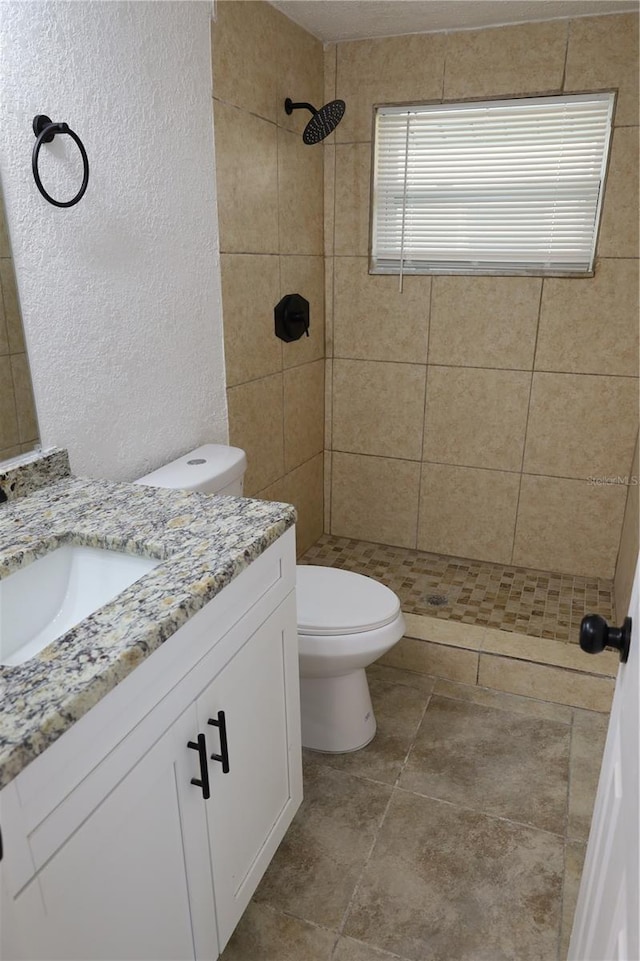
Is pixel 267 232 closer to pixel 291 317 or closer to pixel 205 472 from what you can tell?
pixel 291 317

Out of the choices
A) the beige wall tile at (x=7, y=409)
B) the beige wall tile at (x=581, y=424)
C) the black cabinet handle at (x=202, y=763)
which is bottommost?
the black cabinet handle at (x=202, y=763)

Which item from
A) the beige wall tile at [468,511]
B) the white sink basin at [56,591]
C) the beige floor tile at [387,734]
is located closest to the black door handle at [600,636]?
the white sink basin at [56,591]

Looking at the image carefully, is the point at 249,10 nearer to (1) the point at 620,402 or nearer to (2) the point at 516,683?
(1) the point at 620,402

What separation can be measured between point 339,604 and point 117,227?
1.14 m

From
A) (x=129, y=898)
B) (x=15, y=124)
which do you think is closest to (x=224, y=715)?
(x=129, y=898)

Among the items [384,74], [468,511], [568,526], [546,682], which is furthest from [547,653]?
[384,74]

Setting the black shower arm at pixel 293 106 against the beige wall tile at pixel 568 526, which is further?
the beige wall tile at pixel 568 526

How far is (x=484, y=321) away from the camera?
2707 mm

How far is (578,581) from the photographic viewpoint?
9.24 ft

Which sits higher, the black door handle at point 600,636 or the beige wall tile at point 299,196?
the beige wall tile at point 299,196

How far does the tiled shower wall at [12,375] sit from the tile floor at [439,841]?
3.87 feet

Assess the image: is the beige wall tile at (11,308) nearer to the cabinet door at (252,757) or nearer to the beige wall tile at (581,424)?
the cabinet door at (252,757)

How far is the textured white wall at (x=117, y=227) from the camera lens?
1396 mm

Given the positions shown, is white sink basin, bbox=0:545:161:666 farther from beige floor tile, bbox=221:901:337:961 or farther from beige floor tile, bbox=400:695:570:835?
beige floor tile, bbox=400:695:570:835
